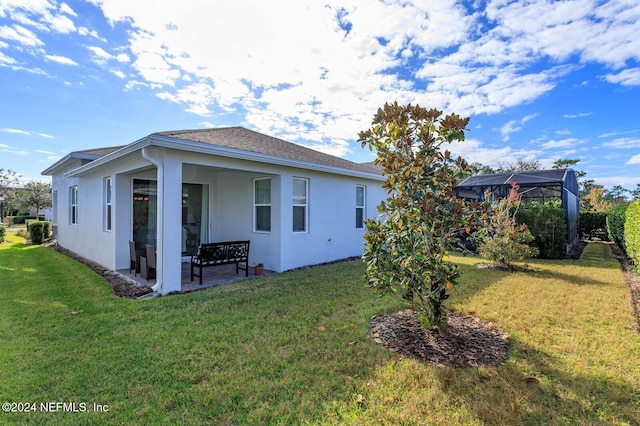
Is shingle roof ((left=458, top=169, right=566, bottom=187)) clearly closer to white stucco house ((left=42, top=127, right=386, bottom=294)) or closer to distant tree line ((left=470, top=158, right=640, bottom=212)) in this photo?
white stucco house ((left=42, top=127, right=386, bottom=294))

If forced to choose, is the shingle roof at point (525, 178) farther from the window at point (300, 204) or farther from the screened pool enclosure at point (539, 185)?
the window at point (300, 204)

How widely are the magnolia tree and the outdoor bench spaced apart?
4404mm

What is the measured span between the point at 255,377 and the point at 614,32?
11.7 metres

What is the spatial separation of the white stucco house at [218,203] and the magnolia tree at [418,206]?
162 inches

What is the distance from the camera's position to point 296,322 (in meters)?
4.37

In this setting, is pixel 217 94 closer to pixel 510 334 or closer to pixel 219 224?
pixel 219 224

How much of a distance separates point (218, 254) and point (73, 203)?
9069 millimetres

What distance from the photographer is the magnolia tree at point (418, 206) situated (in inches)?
139

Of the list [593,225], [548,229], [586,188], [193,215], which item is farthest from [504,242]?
[586,188]

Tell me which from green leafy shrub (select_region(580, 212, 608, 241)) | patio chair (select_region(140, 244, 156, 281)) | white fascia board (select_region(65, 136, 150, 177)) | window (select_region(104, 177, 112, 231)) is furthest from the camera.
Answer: green leafy shrub (select_region(580, 212, 608, 241))

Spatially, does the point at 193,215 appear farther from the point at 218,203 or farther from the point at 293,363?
the point at 293,363

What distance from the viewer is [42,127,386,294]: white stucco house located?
6.04m

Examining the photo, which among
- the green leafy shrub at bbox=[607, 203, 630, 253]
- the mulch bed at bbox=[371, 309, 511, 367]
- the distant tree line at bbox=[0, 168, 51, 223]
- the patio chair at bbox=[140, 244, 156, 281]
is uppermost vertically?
the distant tree line at bbox=[0, 168, 51, 223]

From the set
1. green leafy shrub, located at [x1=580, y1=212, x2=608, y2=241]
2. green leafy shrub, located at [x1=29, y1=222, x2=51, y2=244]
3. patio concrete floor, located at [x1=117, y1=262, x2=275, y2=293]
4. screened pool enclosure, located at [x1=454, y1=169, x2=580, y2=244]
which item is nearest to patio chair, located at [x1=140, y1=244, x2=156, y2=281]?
patio concrete floor, located at [x1=117, y1=262, x2=275, y2=293]
